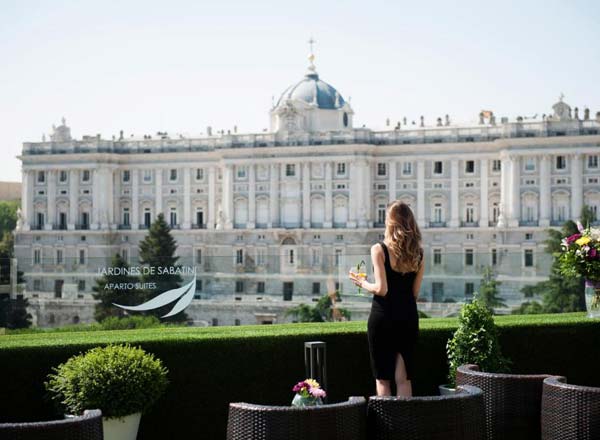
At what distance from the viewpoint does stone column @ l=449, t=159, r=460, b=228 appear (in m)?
68.1

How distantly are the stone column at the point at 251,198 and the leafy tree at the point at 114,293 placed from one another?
1817 inches

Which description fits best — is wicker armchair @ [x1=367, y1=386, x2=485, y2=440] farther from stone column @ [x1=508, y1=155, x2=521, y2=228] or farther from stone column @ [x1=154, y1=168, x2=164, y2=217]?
stone column @ [x1=154, y1=168, x2=164, y2=217]

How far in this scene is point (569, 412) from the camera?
7590mm

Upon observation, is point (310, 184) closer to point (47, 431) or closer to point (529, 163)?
point (529, 163)

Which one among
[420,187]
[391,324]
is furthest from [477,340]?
[420,187]

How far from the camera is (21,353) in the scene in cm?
888

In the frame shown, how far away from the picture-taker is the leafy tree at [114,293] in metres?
20.0

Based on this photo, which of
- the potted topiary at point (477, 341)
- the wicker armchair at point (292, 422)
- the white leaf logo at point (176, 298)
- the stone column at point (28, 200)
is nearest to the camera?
the wicker armchair at point (292, 422)

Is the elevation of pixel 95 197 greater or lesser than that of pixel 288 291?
greater

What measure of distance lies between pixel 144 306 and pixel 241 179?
5396cm

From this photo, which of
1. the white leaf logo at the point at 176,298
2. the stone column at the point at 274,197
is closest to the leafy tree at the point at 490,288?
the white leaf logo at the point at 176,298

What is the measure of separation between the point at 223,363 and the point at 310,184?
204 ft

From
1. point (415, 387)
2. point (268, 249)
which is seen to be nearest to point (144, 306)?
point (415, 387)

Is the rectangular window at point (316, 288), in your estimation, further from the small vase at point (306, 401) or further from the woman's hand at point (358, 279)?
the small vase at point (306, 401)
